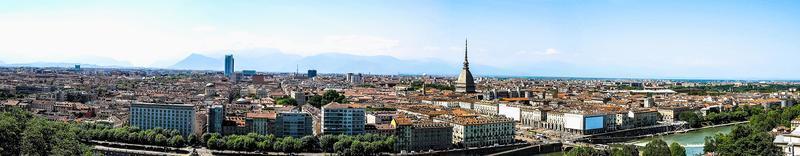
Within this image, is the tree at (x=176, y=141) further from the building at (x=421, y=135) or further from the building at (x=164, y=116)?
the building at (x=421, y=135)

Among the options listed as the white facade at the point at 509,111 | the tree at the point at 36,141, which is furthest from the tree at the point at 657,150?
the white facade at the point at 509,111

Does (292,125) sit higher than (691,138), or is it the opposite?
(292,125)

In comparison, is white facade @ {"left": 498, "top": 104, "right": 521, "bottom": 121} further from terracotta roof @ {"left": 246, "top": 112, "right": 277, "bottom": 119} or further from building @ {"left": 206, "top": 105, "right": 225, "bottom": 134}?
building @ {"left": 206, "top": 105, "right": 225, "bottom": 134}

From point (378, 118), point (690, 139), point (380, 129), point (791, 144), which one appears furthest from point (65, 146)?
point (690, 139)

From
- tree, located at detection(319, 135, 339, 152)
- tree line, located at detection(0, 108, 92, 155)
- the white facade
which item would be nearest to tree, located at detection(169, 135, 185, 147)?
tree, located at detection(319, 135, 339, 152)

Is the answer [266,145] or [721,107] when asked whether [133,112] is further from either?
[721,107]

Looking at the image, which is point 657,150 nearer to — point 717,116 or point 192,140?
point 192,140
